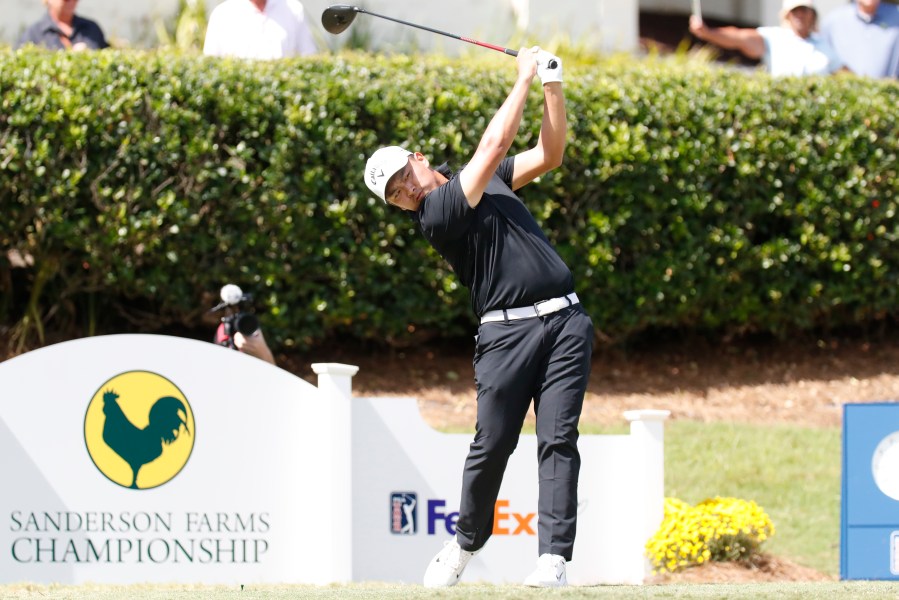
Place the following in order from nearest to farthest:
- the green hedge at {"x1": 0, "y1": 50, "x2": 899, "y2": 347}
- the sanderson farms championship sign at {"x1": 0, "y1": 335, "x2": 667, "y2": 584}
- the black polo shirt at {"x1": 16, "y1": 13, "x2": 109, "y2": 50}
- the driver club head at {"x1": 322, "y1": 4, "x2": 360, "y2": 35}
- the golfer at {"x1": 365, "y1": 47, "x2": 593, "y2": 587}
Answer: the golfer at {"x1": 365, "y1": 47, "x2": 593, "y2": 587} → the driver club head at {"x1": 322, "y1": 4, "x2": 360, "y2": 35} → the sanderson farms championship sign at {"x1": 0, "y1": 335, "x2": 667, "y2": 584} → the green hedge at {"x1": 0, "y1": 50, "x2": 899, "y2": 347} → the black polo shirt at {"x1": 16, "y1": 13, "x2": 109, "y2": 50}

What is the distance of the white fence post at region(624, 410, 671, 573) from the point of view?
266 inches

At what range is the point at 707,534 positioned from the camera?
22.6 feet

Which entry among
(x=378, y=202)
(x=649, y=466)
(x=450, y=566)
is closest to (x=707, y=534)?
(x=649, y=466)

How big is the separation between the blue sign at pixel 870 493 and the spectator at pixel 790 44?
16.0 ft

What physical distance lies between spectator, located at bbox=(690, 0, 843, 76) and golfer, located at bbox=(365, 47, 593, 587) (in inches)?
239

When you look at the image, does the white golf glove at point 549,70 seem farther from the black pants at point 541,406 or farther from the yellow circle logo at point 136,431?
the yellow circle logo at point 136,431

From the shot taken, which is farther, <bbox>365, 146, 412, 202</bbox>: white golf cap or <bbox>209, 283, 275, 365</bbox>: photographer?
<bbox>209, 283, 275, 365</bbox>: photographer

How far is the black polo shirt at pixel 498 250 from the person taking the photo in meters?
4.98

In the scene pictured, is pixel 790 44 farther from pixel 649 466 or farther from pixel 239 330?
pixel 239 330

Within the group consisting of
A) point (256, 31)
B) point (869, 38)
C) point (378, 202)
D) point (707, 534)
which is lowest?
point (707, 534)

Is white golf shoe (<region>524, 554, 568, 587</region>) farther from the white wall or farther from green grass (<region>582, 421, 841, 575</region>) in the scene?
the white wall

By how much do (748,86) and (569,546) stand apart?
5.66 metres

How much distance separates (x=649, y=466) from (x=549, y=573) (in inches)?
79.6

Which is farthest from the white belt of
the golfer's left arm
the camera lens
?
the camera lens
